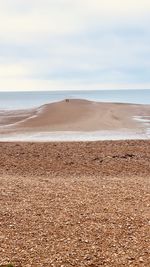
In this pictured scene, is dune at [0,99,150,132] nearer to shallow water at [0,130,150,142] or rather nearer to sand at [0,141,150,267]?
shallow water at [0,130,150,142]

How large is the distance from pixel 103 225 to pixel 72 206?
4.31 ft

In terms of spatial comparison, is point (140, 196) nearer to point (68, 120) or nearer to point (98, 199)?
point (98, 199)

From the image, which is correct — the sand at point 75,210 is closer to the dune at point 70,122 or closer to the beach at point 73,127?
the beach at point 73,127

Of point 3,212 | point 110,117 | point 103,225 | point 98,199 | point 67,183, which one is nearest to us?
point 103,225

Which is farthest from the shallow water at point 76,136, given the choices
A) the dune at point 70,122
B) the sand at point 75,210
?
the sand at point 75,210

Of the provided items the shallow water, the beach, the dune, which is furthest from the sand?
the dune

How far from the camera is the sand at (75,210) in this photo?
744 centimetres

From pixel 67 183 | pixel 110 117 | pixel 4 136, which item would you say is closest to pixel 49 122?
pixel 110 117

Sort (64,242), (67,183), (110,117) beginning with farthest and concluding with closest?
(110,117)
(67,183)
(64,242)

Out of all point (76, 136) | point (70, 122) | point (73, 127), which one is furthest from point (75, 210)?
point (70, 122)

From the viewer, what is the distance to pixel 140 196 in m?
10.8

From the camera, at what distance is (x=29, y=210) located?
379 inches

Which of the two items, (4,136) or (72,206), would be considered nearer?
(72,206)

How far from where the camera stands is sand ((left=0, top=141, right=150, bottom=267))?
7.44 meters
